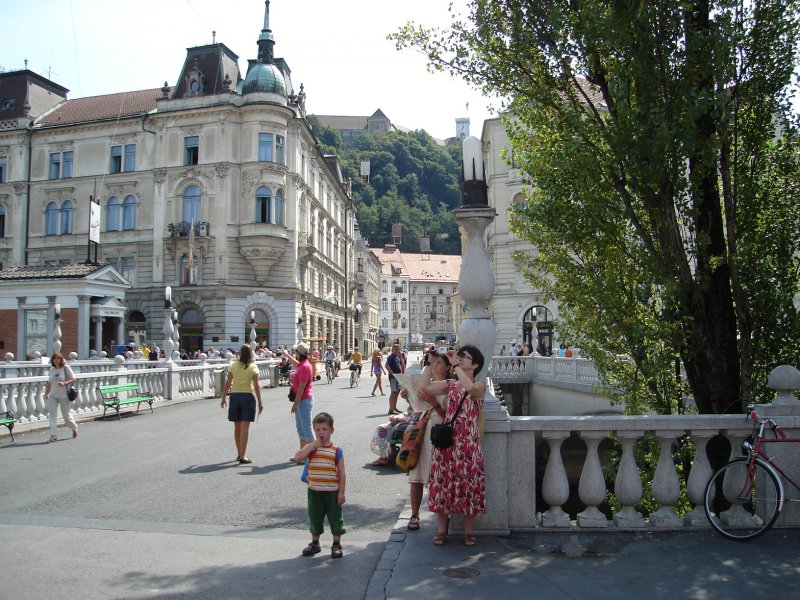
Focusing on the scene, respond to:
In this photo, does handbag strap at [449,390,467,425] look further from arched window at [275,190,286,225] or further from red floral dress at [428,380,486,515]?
arched window at [275,190,286,225]

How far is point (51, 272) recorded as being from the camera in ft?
89.2

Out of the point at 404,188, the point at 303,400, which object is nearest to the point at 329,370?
the point at 303,400

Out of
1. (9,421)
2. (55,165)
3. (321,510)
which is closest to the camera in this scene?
(321,510)

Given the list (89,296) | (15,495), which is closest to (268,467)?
(15,495)

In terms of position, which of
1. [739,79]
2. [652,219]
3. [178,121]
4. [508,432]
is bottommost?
[508,432]

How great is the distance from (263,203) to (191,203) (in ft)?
16.8

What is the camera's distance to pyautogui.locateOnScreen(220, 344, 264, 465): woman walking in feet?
33.5

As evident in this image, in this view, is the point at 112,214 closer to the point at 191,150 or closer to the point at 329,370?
the point at 191,150

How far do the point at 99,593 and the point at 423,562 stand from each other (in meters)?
2.37

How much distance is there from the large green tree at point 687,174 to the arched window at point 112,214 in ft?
140

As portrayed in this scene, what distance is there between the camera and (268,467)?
9.94m

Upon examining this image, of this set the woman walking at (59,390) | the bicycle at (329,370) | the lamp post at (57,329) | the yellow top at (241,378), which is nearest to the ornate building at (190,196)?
the bicycle at (329,370)

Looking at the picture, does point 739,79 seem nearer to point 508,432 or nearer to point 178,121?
point 508,432

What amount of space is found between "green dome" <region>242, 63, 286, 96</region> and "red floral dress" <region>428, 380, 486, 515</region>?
134 ft
